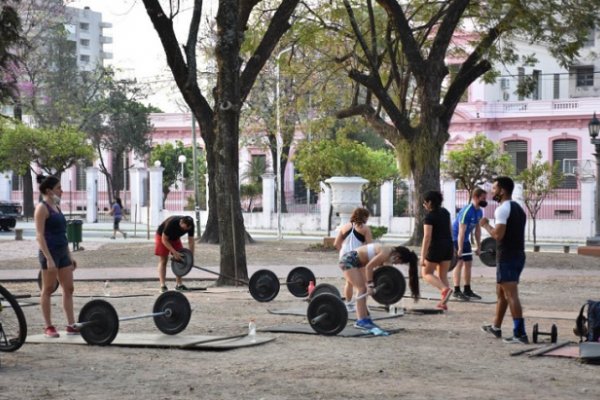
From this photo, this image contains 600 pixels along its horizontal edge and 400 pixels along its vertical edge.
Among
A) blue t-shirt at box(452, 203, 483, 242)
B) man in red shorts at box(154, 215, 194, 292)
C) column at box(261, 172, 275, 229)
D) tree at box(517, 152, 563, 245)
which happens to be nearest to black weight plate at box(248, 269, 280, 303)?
man in red shorts at box(154, 215, 194, 292)

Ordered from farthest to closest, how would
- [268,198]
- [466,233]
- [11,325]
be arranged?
[268,198] < [466,233] < [11,325]

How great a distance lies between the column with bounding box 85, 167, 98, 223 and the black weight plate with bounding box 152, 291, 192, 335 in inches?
1720

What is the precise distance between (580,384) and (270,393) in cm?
243

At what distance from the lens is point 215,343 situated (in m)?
11.3

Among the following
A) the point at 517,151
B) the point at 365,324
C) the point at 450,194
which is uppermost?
the point at 517,151

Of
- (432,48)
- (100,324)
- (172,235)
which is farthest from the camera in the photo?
(432,48)

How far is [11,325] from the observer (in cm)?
1059

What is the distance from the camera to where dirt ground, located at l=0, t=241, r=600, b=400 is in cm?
877

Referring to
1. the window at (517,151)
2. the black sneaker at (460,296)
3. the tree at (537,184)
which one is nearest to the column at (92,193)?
the window at (517,151)

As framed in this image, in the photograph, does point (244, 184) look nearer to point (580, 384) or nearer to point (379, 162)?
point (379, 162)

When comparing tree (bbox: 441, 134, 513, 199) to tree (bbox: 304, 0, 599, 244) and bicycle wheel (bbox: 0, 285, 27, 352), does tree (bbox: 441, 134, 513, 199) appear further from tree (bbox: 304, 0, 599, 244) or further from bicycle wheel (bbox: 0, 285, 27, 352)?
bicycle wheel (bbox: 0, 285, 27, 352)

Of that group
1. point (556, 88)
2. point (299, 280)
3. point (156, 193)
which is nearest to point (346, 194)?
point (299, 280)

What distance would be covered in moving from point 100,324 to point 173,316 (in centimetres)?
97

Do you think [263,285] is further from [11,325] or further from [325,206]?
[325,206]
